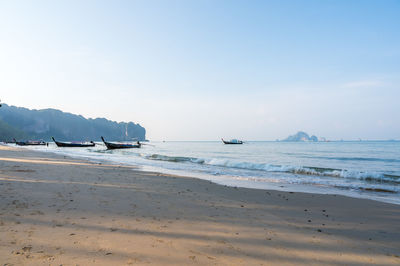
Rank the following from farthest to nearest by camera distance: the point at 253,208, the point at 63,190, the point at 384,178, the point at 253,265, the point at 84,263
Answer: the point at 384,178, the point at 63,190, the point at 253,208, the point at 253,265, the point at 84,263

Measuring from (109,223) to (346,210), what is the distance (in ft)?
22.6

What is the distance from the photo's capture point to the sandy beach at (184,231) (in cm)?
325

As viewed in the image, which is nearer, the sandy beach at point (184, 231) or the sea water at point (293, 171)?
the sandy beach at point (184, 231)

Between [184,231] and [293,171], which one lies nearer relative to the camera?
[184,231]

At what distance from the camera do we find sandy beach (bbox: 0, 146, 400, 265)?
10.7ft

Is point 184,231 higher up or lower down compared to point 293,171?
higher up

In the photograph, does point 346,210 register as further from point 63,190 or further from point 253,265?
point 63,190

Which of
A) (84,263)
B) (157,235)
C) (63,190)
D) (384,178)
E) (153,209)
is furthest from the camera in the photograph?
(384,178)

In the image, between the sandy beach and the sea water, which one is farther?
the sea water

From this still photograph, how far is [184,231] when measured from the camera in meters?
4.34

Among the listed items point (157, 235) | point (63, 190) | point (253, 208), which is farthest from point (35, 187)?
point (253, 208)

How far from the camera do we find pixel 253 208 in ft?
21.5

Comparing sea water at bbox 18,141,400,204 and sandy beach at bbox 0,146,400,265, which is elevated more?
sandy beach at bbox 0,146,400,265

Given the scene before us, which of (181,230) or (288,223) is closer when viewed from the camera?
(181,230)
